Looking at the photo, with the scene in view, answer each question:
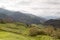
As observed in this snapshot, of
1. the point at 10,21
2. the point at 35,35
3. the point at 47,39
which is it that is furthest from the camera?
the point at 10,21

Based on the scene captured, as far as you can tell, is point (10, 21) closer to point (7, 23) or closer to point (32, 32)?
point (7, 23)

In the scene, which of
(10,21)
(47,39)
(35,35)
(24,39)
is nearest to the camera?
(47,39)

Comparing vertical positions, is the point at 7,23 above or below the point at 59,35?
above

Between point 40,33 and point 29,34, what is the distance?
79.3 inches

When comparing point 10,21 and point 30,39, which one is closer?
point 30,39

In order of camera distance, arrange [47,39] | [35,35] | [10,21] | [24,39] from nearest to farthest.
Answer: [47,39] → [24,39] → [35,35] → [10,21]

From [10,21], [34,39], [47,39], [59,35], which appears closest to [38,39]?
[34,39]

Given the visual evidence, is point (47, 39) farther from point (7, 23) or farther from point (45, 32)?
point (7, 23)

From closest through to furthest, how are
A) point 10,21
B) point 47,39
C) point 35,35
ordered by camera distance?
point 47,39 < point 35,35 < point 10,21

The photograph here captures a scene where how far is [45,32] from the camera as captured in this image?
78.4 feet

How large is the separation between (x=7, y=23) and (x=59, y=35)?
851 inches

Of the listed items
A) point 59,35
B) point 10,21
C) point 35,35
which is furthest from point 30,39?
point 10,21

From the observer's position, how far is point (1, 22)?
42312 millimetres

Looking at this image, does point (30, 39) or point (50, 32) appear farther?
point (50, 32)
